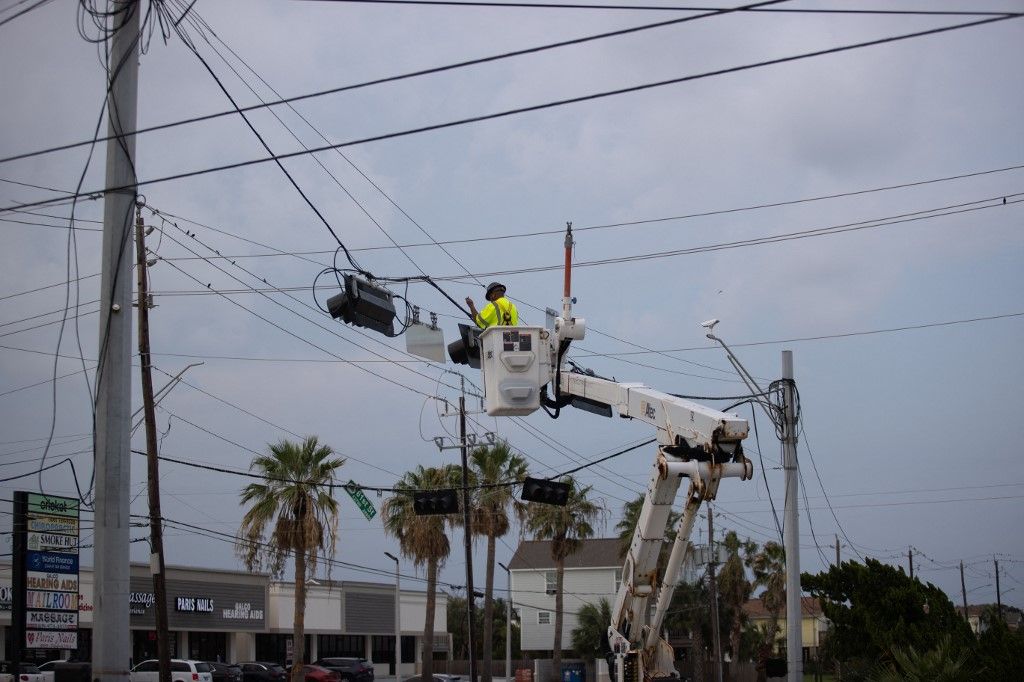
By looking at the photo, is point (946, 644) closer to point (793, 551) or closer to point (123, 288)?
point (793, 551)

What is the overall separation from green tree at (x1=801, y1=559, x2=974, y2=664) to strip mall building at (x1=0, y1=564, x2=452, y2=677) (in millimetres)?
20390

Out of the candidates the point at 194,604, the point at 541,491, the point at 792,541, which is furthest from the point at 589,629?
the point at 792,541

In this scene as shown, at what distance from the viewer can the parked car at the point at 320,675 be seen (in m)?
48.7

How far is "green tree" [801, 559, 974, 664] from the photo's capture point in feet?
83.9

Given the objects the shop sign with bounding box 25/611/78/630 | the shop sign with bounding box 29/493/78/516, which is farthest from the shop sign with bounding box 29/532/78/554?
the shop sign with bounding box 25/611/78/630

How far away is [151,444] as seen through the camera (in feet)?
88.3

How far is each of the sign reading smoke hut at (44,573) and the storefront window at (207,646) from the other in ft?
81.4

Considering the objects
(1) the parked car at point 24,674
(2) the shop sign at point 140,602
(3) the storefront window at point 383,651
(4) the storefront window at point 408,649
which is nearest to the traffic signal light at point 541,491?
(1) the parked car at point 24,674

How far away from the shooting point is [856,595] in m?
27.5

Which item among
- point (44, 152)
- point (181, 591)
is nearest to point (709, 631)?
point (181, 591)

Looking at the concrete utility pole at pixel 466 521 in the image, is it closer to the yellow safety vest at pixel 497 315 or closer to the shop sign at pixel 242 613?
the shop sign at pixel 242 613

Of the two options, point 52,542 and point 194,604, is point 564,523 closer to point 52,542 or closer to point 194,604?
point 194,604

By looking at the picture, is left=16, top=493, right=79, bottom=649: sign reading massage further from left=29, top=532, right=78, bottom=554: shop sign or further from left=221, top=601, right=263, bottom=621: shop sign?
left=221, top=601, right=263, bottom=621: shop sign

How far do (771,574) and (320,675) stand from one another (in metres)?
31.0
